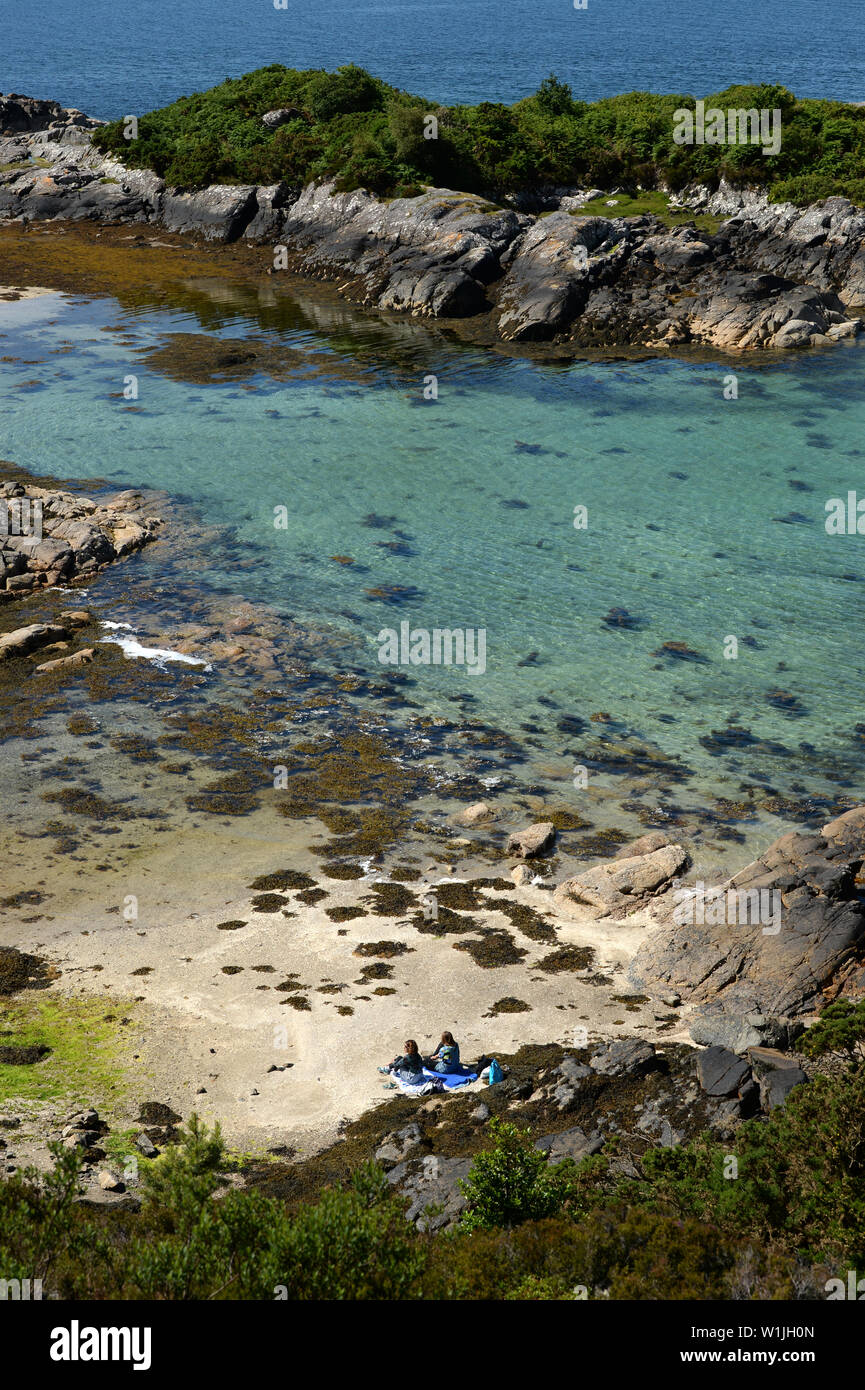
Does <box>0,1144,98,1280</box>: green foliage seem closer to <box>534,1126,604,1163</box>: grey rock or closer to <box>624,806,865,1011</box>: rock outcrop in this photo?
<box>534,1126,604,1163</box>: grey rock

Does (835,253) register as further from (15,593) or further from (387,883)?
(387,883)

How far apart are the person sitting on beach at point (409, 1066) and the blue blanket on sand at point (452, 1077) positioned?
6.6 inches

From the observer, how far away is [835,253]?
6184 centimetres

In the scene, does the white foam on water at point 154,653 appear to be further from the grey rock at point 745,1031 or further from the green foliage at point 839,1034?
the green foliage at point 839,1034

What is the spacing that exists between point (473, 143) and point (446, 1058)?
7173 cm

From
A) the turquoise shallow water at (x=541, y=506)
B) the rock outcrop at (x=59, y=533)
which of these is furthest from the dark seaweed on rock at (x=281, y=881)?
the rock outcrop at (x=59, y=533)

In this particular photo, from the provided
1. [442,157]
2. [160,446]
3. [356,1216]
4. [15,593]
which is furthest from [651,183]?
[356,1216]

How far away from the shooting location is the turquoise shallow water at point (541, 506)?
1247 inches

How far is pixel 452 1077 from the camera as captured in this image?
61.2ft

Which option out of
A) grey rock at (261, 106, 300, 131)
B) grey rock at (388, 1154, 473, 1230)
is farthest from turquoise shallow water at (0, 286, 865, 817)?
grey rock at (261, 106, 300, 131)

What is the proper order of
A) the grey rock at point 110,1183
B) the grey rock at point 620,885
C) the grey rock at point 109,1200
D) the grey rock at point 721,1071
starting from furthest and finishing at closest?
the grey rock at point 620,885
the grey rock at point 721,1071
the grey rock at point 110,1183
the grey rock at point 109,1200

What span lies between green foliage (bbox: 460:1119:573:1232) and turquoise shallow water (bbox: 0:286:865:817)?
49.4 ft

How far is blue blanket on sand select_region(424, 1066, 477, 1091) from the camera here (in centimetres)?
1858

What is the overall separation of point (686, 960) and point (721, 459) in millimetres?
30695
